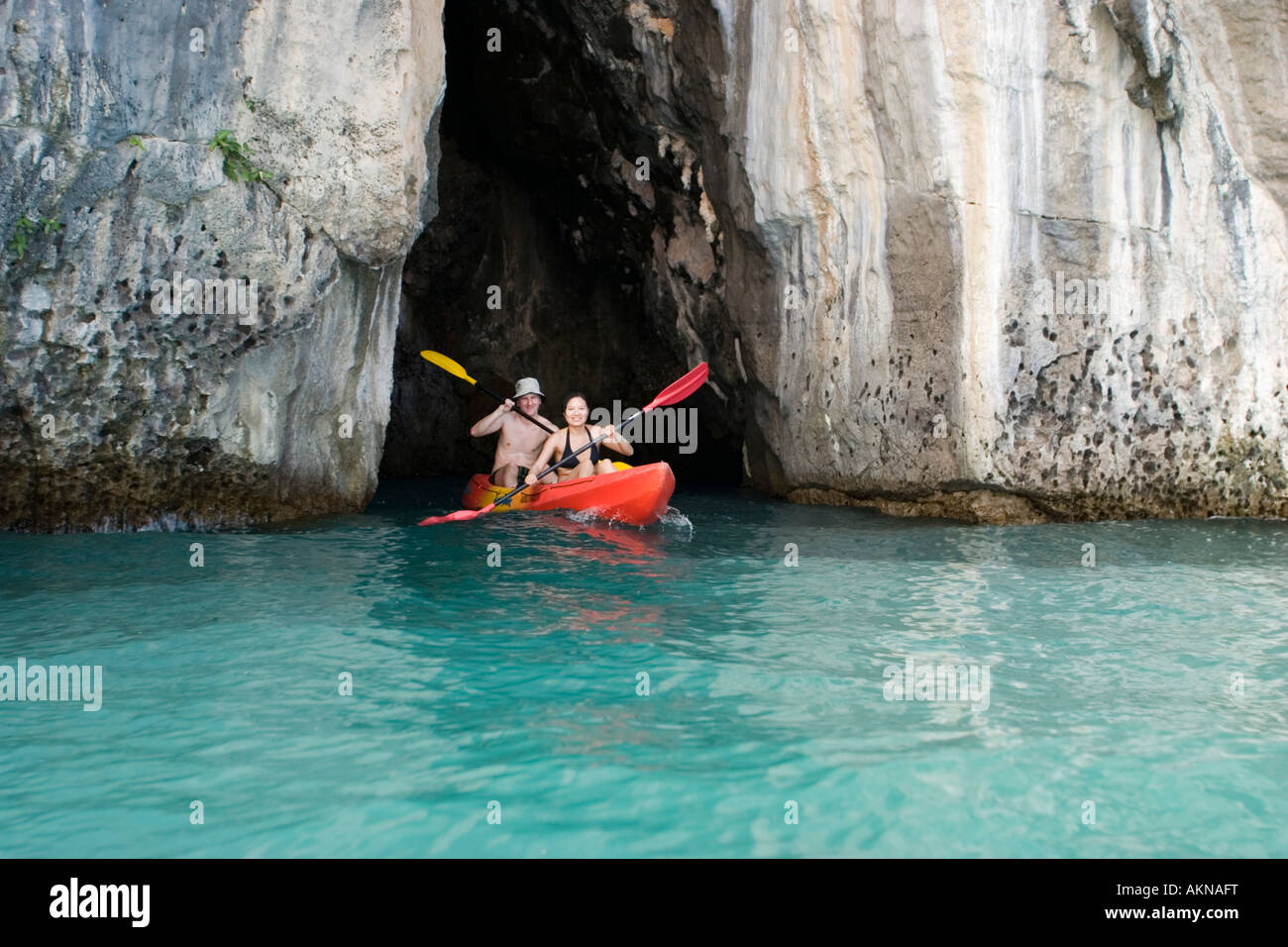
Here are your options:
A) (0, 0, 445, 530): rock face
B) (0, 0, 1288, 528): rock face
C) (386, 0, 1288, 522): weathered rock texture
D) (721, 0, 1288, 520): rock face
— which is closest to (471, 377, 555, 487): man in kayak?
(0, 0, 1288, 528): rock face

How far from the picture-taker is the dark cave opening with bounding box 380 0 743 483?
42.4 ft

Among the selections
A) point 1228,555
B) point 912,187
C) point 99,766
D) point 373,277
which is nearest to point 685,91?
point 912,187

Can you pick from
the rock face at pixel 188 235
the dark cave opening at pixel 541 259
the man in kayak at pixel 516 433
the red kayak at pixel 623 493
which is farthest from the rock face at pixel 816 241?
the red kayak at pixel 623 493

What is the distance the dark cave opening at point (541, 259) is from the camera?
42.4 feet

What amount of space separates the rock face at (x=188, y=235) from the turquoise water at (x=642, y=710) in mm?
1267

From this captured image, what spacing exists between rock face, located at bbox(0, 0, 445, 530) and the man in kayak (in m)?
2.41

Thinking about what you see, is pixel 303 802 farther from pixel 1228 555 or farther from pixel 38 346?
pixel 1228 555

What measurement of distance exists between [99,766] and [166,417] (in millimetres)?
5418

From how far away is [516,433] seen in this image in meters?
11.3

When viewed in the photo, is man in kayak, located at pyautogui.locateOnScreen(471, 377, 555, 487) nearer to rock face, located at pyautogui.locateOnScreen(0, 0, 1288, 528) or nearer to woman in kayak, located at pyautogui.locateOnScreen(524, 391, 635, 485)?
woman in kayak, located at pyautogui.locateOnScreen(524, 391, 635, 485)

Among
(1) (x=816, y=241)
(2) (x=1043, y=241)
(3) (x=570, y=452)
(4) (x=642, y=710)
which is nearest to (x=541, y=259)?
(3) (x=570, y=452)

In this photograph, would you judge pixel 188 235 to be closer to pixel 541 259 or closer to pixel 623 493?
pixel 623 493

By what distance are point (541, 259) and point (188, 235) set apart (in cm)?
925

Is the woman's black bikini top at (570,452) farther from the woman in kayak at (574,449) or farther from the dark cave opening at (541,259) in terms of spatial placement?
the dark cave opening at (541,259)
